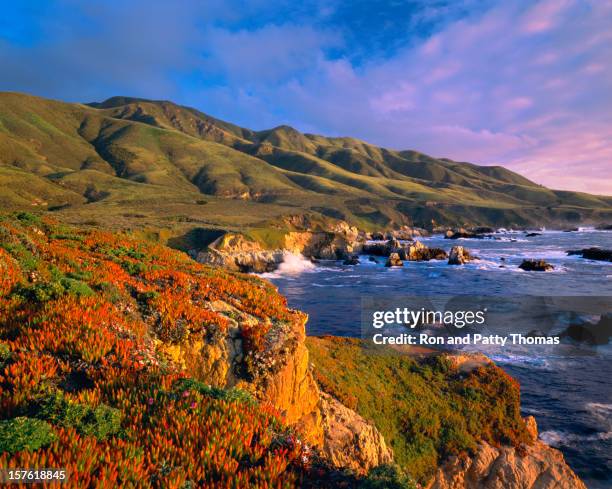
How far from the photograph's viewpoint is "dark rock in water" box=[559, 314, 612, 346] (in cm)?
3033

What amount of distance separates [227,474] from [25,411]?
3151 millimetres

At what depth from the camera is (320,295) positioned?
49844mm

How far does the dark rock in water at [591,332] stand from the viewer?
30.3 m

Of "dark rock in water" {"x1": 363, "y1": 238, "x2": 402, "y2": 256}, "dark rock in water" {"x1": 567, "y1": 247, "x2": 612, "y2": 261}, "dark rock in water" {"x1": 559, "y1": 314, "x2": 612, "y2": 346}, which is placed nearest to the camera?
"dark rock in water" {"x1": 559, "y1": 314, "x2": 612, "y2": 346}

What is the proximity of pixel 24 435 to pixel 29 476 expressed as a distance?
72 cm

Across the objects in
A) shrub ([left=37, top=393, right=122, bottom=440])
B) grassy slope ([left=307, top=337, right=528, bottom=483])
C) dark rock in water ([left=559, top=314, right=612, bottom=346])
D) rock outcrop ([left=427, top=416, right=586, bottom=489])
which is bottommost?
rock outcrop ([left=427, top=416, right=586, bottom=489])

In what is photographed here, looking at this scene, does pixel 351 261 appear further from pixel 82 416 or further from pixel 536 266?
pixel 82 416

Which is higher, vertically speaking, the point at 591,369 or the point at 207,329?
the point at 207,329

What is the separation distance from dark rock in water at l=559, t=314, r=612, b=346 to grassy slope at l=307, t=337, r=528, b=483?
17643mm

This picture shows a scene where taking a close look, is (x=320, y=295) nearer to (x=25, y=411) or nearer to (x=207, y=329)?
(x=207, y=329)

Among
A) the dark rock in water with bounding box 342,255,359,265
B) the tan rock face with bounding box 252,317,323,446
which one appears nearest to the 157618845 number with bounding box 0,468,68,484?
the tan rock face with bounding box 252,317,323,446

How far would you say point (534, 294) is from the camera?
4741cm

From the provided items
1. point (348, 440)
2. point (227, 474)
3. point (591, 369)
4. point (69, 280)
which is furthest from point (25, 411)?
point (591, 369)

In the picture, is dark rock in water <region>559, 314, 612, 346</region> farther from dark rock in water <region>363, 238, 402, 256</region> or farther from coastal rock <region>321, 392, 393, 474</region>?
dark rock in water <region>363, 238, 402, 256</region>
